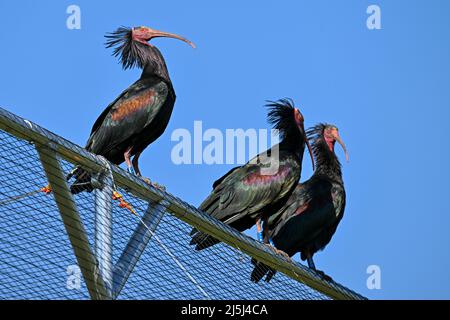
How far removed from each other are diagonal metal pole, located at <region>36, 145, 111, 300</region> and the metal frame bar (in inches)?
3.7

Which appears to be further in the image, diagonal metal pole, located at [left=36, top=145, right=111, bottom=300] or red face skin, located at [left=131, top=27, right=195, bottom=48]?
red face skin, located at [left=131, top=27, right=195, bottom=48]

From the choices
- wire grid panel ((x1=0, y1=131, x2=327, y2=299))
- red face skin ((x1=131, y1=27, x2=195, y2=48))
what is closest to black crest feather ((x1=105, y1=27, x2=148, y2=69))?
red face skin ((x1=131, y1=27, x2=195, y2=48))

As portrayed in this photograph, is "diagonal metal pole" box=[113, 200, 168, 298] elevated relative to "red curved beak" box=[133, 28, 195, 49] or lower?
lower

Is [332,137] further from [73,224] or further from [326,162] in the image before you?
[73,224]

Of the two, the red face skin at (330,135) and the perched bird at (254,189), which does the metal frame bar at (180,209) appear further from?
the red face skin at (330,135)

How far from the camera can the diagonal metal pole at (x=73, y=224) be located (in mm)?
7051

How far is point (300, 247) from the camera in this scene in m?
13.3

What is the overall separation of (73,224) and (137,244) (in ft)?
1.95

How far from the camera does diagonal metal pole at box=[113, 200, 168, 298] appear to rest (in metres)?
7.27

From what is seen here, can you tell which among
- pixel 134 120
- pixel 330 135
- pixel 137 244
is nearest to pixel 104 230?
pixel 137 244

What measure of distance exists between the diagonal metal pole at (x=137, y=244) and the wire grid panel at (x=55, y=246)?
71mm

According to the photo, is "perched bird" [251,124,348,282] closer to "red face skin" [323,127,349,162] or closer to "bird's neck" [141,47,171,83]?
"red face skin" [323,127,349,162]

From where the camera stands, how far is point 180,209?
795 cm

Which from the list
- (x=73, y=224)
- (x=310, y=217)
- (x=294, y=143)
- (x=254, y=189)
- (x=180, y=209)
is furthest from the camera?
(x=294, y=143)
